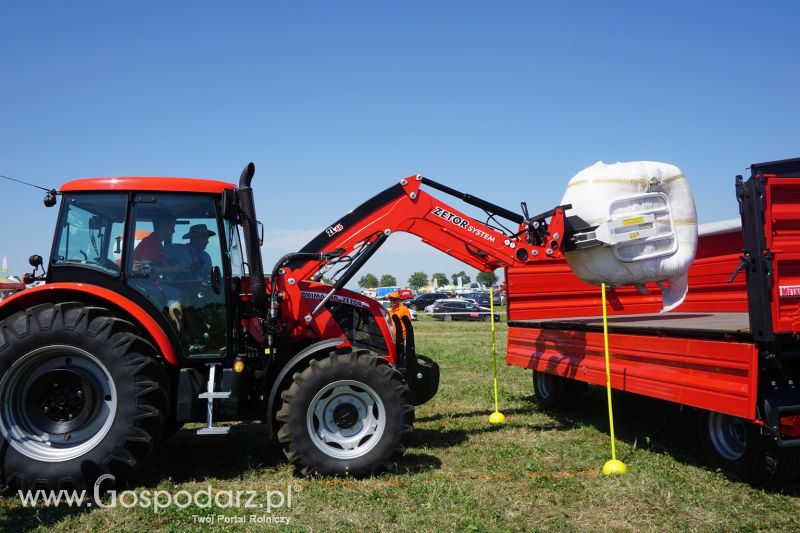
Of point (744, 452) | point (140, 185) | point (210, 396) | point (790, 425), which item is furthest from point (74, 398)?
point (790, 425)

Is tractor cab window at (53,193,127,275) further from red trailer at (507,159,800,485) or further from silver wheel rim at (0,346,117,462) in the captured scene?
red trailer at (507,159,800,485)

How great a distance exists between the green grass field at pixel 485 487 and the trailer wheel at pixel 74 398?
0.32 m

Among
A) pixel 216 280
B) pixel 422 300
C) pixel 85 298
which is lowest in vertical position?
pixel 422 300

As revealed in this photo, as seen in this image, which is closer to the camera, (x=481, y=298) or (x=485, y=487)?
(x=485, y=487)

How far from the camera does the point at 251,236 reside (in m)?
5.34

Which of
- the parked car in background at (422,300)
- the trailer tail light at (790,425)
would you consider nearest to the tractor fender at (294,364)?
the trailer tail light at (790,425)

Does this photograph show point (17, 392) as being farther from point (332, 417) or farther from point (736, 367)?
point (736, 367)

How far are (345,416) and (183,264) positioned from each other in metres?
1.94

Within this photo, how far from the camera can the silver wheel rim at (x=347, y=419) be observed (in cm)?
514

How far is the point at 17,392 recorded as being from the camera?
4.78 meters

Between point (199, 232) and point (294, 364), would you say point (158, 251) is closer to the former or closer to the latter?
point (199, 232)

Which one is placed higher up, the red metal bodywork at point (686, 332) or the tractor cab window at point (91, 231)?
the tractor cab window at point (91, 231)

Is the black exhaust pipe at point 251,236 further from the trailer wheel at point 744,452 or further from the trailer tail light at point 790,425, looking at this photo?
the trailer tail light at point 790,425

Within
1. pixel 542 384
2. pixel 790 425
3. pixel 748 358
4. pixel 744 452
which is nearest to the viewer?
pixel 790 425
